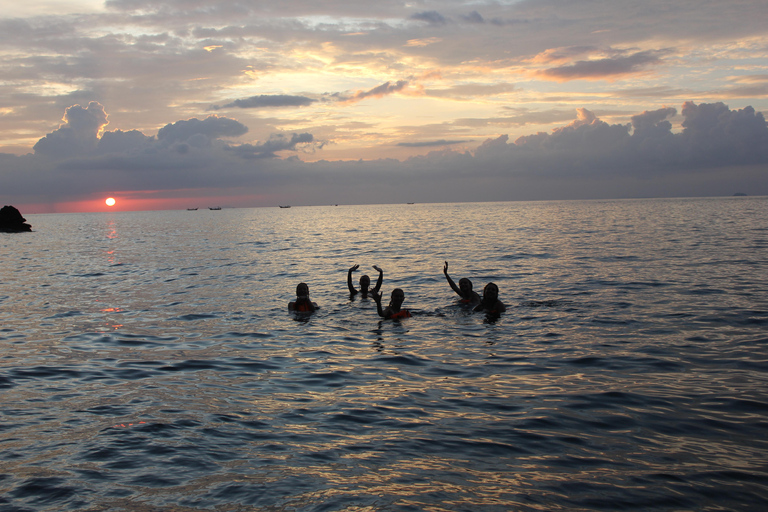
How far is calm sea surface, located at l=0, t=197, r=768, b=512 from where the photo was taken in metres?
6.30

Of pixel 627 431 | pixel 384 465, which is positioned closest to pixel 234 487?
pixel 384 465

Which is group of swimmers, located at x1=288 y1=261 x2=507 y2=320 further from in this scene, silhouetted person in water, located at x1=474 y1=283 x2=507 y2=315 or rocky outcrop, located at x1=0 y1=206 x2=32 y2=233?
rocky outcrop, located at x1=0 y1=206 x2=32 y2=233

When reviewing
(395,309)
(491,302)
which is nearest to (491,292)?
(491,302)

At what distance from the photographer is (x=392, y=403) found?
30.6 feet

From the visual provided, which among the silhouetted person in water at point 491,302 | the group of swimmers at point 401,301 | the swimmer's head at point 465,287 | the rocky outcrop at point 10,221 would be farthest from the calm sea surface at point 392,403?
the rocky outcrop at point 10,221

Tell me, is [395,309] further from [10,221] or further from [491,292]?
[10,221]

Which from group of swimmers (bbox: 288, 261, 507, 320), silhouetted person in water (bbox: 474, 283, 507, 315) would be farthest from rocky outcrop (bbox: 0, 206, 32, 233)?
silhouetted person in water (bbox: 474, 283, 507, 315)

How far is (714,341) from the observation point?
12.8 m

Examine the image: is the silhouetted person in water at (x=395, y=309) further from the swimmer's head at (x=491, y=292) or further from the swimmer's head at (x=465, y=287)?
the swimmer's head at (x=491, y=292)

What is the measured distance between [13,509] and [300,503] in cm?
340

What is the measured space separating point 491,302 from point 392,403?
27.6 feet

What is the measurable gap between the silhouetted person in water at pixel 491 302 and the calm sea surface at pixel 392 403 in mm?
815

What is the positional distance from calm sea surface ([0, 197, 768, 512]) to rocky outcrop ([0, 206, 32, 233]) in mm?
80546

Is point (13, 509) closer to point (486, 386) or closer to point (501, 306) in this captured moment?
point (486, 386)
